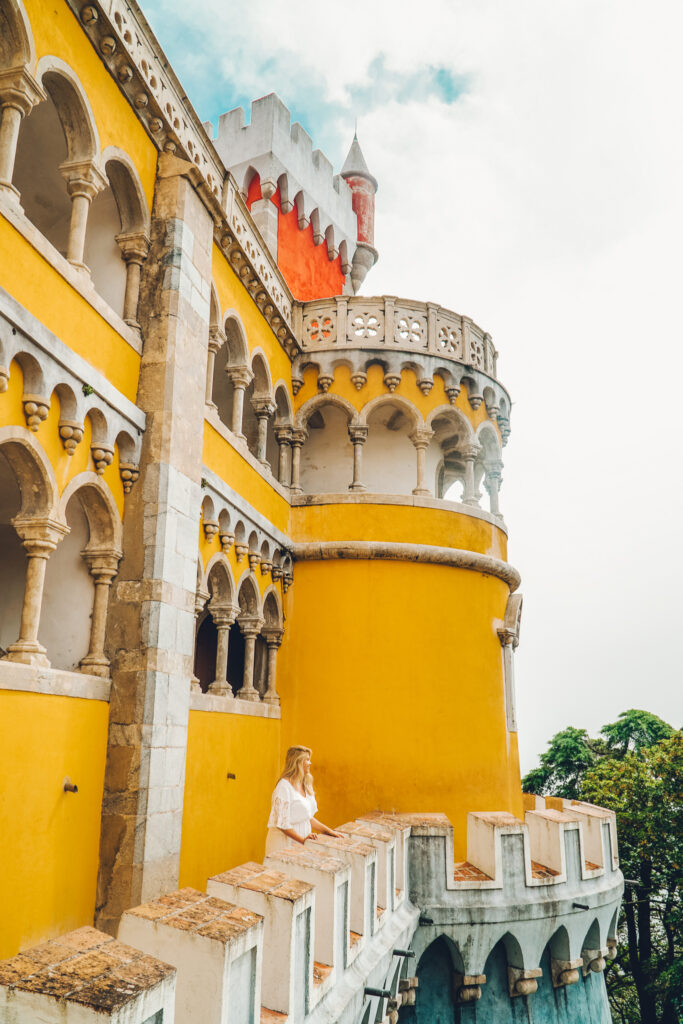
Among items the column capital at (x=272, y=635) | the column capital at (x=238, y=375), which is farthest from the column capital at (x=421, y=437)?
the column capital at (x=272, y=635)

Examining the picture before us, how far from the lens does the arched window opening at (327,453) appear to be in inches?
484

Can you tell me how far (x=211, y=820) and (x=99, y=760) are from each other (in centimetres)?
209

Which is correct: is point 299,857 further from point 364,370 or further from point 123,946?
point 364,370

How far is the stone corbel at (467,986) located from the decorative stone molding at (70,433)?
6353mm

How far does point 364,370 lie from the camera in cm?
1161

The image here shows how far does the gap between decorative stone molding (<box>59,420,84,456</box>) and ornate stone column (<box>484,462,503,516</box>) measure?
27.9 feet

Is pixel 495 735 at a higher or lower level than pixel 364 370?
lower

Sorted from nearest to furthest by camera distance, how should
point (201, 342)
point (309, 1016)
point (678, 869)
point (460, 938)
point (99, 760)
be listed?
point (309, 1016)
point (99, 760)
point (201, 342)
point (460, 938)
point (678, 869)

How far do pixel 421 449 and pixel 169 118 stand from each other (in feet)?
18.7

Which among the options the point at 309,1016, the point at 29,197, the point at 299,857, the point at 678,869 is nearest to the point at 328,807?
the point at 299,857

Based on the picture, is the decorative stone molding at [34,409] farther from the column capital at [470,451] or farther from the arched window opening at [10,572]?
the column capital at [470,451]

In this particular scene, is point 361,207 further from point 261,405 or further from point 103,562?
point 103,562

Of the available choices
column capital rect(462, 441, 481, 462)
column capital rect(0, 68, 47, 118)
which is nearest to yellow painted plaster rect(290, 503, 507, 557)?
column capital rect(462, 441, 481, 462)

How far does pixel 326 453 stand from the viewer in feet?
40.7
